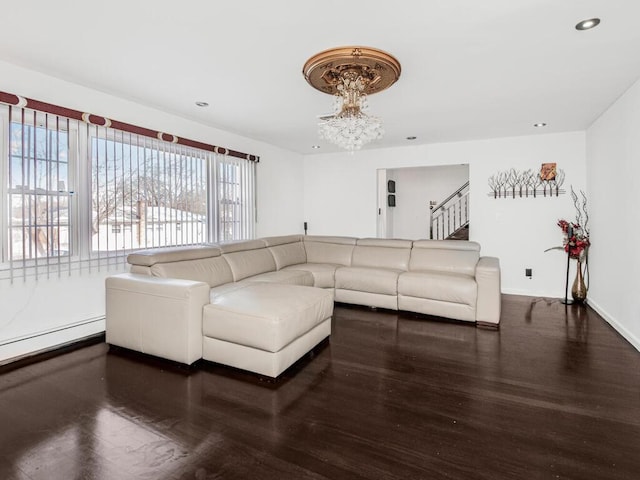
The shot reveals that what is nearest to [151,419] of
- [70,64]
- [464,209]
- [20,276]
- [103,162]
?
[20,276]

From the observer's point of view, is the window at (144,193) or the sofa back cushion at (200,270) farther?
the window at (144,193)

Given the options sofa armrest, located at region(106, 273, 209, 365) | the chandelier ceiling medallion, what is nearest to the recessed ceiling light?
the chandelier ceiling medallion

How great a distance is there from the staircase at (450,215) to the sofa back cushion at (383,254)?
3.05 m

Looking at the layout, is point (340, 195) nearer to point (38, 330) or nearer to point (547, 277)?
point (547, 277)

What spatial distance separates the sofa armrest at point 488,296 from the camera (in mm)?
3508

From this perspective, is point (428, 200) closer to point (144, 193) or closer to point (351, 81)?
point (351, 81)

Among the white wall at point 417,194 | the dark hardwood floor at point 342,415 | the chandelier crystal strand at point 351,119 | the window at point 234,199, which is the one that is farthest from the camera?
the white wall at point 417,194

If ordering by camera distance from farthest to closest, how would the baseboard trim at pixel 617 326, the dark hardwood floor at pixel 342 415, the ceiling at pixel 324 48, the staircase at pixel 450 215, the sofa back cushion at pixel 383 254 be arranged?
the staircase at pixel 450 215 → the sofa back cushion at pixel 383 254 → the baseboard trim at pixel 617 326 → the ceiling at pixel 324 48 → the dark hardwood floor at pixel 342 415

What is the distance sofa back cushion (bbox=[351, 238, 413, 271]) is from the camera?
4578 mm

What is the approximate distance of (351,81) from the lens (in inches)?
105

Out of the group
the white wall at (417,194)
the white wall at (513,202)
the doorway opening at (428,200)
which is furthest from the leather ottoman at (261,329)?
the white wall at (417,194)

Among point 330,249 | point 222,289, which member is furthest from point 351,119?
point 330,249

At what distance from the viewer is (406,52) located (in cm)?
245

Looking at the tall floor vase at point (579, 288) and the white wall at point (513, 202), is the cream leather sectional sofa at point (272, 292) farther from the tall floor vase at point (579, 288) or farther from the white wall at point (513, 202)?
the tall floor vase at point (579, 288)
